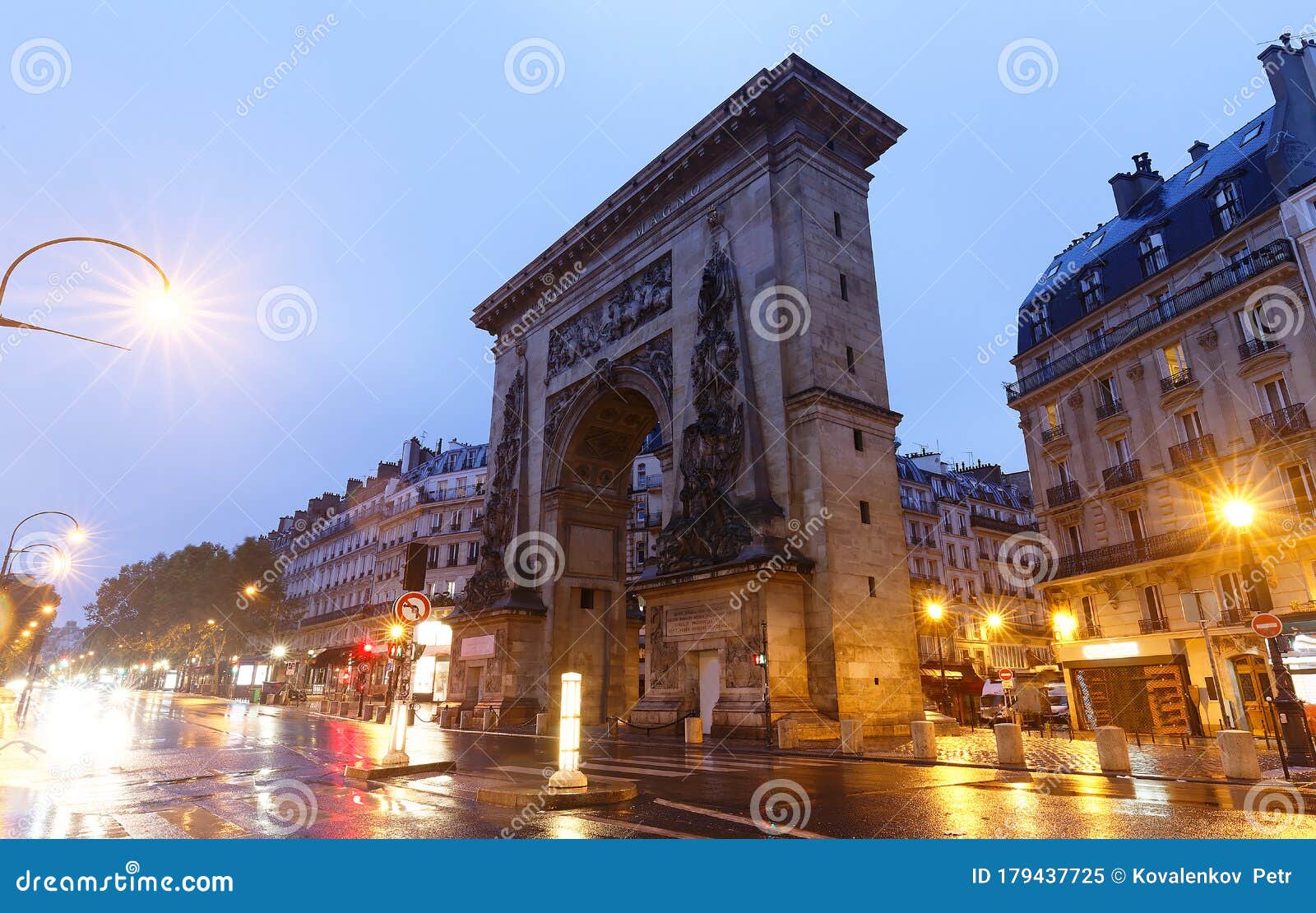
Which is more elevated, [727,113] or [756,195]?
[727,113]

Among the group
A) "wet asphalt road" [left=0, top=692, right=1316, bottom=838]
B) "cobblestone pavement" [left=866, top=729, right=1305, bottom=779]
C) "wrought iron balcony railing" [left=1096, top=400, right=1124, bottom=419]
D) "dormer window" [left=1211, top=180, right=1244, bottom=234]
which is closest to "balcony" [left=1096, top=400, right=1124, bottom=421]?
"wrought iron balcony railing" [left=1096, top=400, right=1124, bottom=419]

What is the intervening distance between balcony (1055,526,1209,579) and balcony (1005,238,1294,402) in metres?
7.96

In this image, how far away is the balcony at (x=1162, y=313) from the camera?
25406 millimetres

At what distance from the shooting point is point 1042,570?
3309 centimetres

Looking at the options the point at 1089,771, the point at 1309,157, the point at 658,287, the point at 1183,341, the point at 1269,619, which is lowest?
the point at 1089,771

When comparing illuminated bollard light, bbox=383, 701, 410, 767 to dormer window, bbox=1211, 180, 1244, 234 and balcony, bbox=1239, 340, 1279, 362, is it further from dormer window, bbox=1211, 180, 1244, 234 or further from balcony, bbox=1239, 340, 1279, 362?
dormer window, bbox=1211, 180, 1244, 234

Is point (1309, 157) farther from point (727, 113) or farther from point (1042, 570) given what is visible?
point (727, 113)

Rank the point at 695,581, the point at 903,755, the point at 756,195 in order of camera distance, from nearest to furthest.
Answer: the point at 903,755, the point at 695,581, the point at 756,195

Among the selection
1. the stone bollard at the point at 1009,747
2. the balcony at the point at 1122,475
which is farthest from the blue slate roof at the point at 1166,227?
the stone bollard at the point at 1009,747

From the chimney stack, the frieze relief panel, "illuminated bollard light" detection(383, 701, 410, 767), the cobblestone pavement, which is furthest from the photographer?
the chimney stack

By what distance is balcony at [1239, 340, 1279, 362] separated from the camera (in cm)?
2514

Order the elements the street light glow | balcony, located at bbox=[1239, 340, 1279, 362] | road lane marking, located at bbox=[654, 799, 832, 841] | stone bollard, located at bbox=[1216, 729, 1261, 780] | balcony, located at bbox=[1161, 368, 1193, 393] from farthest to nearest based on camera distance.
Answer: balcony, located at bbox=[1161, 368, 1193, 393] → balcony, located at bbox=[1239, 340, 1279, 362] → the street light glow → stone bollard, located at bbox=[1216, 729, 1261, 780] → road lane marking, located at bbox=[654, 799, 832, 841]

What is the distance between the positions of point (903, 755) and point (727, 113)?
69.7 feet

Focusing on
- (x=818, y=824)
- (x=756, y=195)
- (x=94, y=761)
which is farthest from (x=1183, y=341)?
(x=94, y=761)
